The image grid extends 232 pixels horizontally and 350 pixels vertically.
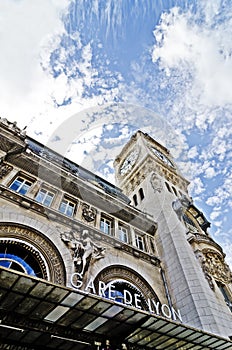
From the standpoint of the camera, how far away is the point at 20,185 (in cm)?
1479

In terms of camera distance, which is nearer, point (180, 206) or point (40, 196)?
point (40, 196)

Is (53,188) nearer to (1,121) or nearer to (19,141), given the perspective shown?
(19,141)

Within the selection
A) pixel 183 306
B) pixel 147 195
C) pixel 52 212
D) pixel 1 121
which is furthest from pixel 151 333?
pixel 147 195

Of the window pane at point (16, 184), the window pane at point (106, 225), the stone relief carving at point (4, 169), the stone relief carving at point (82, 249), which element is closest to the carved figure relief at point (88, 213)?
the window pane at point (106, 225)

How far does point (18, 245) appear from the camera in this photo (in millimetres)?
11609

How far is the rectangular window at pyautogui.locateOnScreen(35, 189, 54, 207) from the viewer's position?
14961mm

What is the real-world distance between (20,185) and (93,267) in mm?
6597

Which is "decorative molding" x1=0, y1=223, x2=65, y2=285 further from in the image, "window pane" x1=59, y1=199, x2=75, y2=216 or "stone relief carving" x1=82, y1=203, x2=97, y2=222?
"stone relief carving" x1=82, y1=203, x2=97, y2=222

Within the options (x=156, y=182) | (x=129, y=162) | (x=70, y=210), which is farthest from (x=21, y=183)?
(x=129, y=162)

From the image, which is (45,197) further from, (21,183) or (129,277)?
(129,277)

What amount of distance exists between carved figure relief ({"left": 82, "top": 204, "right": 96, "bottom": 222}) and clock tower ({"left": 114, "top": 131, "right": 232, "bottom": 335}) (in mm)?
6215

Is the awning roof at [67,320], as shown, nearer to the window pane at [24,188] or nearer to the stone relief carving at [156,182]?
the window pane at [24,188]

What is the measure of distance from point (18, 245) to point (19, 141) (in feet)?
22.3

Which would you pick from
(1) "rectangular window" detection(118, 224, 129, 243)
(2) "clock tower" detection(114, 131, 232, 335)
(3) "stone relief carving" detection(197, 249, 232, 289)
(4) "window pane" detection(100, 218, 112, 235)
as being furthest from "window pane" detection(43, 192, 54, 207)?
(3) "stone relief carving" detection(197, 249, 232, 289)
